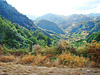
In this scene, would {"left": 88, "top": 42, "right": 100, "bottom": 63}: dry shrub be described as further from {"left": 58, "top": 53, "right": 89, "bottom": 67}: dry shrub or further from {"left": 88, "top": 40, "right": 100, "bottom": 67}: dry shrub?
{"left": 58, "top": 53, "right": 89, "bottom": 67}: dry shrub

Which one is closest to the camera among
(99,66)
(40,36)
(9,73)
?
(9,73)

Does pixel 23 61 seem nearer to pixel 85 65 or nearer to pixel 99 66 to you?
pixel 85 65

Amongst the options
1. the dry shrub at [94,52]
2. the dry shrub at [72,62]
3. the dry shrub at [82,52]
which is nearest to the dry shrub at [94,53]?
the dry shrub at [94,52]

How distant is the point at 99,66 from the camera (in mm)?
3926

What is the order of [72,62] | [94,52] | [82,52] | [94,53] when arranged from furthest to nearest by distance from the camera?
[82,52]
[94,52]
[94,53]
[72,62]

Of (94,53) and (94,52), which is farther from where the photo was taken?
(94,52)

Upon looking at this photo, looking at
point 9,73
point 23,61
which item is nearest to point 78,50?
point 23,61

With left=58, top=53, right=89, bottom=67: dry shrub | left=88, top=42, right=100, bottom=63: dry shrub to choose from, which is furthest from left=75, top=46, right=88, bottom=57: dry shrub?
left=58, top=53, right=89, bottom=67: dry shrub

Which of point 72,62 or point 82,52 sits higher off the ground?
point 82,52

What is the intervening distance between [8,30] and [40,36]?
65261mm

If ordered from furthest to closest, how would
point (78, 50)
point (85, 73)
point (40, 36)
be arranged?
point (40, 36) < point (78, 50) < point (85, 73)

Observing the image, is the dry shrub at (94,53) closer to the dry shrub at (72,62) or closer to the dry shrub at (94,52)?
the dry shrub at (94,52)

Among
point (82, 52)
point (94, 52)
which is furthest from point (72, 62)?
point (94, 52)

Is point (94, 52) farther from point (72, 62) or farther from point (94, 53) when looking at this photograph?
point (72, 62)
